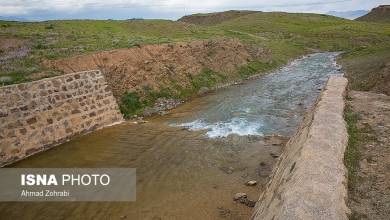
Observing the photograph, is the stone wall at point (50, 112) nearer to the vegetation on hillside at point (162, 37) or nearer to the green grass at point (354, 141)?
the vegetation on hillside at point (162, 37)

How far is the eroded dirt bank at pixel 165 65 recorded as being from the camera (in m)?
22.4

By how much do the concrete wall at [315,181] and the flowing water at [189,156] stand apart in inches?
108

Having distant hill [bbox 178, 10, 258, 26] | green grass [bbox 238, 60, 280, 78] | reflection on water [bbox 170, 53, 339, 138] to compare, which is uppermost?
distant hill [bbox 178, 10, 258, 26]

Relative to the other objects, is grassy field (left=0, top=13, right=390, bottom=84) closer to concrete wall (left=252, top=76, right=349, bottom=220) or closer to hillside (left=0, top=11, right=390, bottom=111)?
hillside (left=0, top=11, right=390, bottom=111)

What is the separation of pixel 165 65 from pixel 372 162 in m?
19.9

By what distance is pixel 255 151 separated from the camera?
14836mm

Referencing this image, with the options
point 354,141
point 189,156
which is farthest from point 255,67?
point 354,141

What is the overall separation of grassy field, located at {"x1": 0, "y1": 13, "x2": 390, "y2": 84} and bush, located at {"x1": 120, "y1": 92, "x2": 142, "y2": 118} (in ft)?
13.5

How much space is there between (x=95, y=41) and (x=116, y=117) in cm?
998

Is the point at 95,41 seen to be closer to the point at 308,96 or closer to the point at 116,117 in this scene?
the point at 116,117

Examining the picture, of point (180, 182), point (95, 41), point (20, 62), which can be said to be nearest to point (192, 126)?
point (180, 182)

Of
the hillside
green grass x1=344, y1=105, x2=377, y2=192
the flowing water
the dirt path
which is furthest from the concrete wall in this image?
the hillside

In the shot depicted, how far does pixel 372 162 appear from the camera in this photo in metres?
8.45

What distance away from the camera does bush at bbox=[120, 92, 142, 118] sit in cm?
2131
